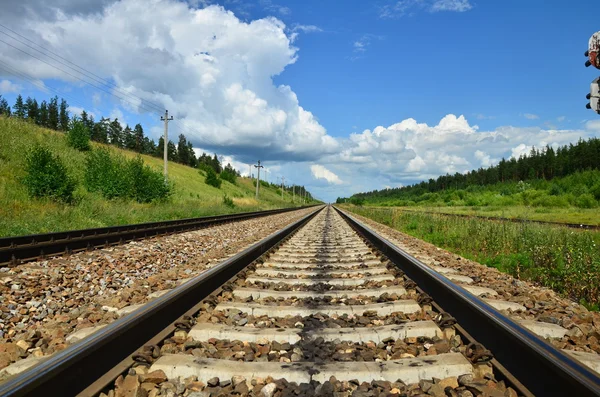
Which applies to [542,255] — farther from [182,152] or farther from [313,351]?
[182,152]

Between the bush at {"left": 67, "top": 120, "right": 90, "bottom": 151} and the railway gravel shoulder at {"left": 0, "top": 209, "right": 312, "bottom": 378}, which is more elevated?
the bush at {"left": 67, "top": 120, "right": 90, "bottom": 151}

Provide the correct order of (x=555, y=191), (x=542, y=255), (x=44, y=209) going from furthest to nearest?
(x=555, y=191), (x=44, y=209), (x=542, y=255)

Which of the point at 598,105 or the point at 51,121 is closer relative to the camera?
the point at 598,105

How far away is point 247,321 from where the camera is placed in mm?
3107

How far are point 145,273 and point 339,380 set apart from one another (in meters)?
4.95

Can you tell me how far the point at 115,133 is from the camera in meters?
111

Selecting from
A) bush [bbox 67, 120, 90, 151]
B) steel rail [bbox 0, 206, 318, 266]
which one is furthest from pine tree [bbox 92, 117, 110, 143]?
steel rail [bbox 0, 206, 318, 266]

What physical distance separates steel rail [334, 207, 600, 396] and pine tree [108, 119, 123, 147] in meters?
121

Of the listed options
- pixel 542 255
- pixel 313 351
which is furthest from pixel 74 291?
pixel 542 255

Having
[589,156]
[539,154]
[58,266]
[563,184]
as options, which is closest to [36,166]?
[58,266]

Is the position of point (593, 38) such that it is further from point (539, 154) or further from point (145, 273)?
point (539, 154)

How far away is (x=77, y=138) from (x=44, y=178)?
27684mm

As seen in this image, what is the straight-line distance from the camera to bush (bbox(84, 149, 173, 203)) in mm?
24281

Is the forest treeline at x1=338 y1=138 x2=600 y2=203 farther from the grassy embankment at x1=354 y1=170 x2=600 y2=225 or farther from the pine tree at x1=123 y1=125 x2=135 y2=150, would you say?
the pine tree at x1=123 y1=125 x2=135 y2=150
